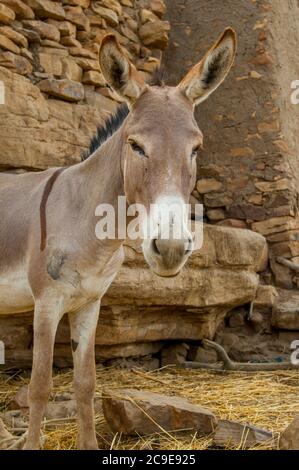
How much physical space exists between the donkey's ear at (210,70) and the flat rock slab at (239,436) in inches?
66.0

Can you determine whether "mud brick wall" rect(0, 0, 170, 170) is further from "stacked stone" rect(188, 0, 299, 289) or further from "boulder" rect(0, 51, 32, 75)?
"stacked stone" rect(188, 0, 299, 289)

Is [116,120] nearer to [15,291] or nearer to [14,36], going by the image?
[15,291]

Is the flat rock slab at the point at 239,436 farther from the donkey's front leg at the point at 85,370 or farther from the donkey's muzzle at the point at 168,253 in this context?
the donkey's muzzle at the point at 168,253

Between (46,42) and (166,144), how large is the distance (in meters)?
2.79

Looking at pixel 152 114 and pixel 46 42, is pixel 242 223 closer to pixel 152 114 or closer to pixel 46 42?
pixel 46 42

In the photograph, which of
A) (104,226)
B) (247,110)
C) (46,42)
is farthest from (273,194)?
(104,226)

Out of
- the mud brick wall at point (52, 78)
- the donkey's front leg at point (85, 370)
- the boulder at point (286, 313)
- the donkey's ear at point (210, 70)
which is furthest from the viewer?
the boulder at point (286, 313)

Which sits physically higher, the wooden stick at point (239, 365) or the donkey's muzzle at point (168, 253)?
the donkey's muzzle at point (168, 253)

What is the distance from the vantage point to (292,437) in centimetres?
264

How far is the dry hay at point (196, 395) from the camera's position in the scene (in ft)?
9.97

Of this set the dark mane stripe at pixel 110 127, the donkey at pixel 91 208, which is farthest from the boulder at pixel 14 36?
the dark mane stripe at pixel 110 127

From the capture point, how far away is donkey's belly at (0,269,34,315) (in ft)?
10.1

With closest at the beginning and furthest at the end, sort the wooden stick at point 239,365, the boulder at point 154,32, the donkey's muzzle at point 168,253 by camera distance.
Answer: the donkey's muzzle at point 168,253, the wooden stick at point 239,365, the boulder at point 154,32

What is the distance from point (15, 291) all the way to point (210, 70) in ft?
5.05
